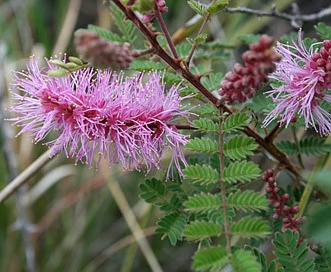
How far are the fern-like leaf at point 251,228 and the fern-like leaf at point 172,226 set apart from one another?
0.22 m

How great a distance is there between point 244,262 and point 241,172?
0.59 ft

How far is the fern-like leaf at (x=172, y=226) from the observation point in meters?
1.00

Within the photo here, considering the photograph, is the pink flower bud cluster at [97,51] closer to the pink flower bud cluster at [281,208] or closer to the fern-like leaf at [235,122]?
the fern-like leaf at [235,122]

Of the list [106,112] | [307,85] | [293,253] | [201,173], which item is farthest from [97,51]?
[293,253]

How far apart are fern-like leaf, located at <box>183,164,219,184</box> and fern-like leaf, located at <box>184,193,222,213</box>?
47 mm

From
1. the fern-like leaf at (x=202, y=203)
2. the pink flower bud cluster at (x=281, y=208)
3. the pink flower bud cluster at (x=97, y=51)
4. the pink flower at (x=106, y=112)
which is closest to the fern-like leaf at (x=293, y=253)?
the pink flower bud cluster at (x=281, y=208)

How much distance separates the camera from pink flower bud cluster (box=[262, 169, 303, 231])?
0.97m

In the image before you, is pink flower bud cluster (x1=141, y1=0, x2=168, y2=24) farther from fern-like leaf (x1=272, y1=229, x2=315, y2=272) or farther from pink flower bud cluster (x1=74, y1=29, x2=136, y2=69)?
fern-like leaf (x1=272, y1=229, x2=315, y2=272)

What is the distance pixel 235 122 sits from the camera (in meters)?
0.93

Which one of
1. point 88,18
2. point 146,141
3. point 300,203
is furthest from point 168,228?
point 88,18

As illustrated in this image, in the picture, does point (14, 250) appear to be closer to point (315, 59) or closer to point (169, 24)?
point (169, 24)

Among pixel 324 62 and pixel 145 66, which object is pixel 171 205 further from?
pixel 324 62

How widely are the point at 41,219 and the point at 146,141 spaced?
1551 millimetres

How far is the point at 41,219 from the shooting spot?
2.37 meters
